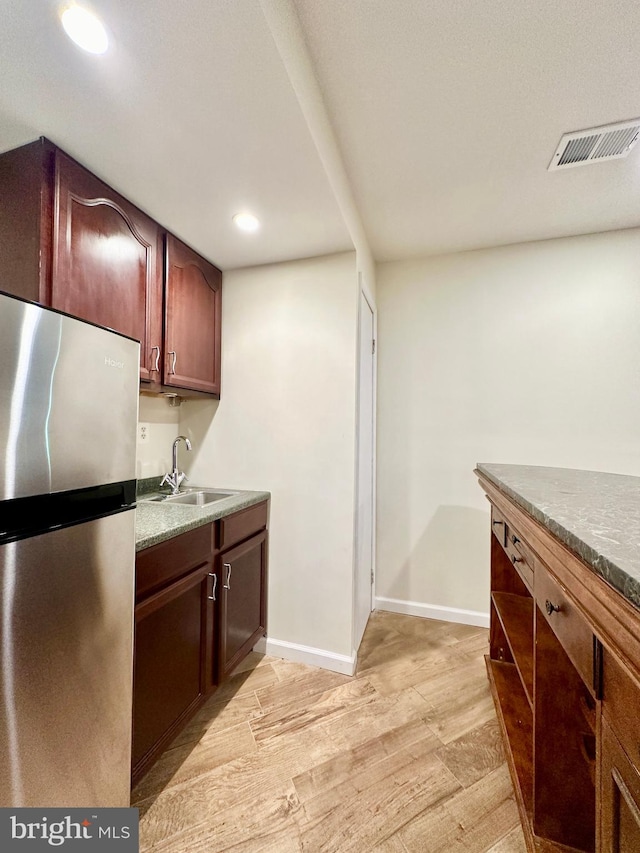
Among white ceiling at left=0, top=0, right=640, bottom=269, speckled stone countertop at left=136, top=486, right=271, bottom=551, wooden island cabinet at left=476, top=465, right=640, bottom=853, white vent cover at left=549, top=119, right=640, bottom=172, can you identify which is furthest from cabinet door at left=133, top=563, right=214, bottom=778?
white vent cover at left=549, top=119, right=640, bottom=172

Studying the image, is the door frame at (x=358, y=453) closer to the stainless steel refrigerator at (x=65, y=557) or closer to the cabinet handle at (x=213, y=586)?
the cabinet handle at (x=213, y=586)

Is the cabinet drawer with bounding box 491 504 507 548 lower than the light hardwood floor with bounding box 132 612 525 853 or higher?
higher

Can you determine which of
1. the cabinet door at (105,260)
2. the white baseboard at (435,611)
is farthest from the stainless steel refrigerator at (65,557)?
the white baseboard at (435,611)

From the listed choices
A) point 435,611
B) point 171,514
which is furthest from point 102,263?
point 435,611

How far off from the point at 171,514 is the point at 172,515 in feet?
0.07

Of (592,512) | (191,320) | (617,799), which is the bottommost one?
(617,799)

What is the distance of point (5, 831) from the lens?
0.74m

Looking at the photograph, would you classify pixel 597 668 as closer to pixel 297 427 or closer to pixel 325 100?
pixel 297 427

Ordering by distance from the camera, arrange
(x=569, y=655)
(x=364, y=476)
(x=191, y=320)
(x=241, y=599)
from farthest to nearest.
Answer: (x=364, y=476), (x=191, y=320), (x=241, y=599), (x=569, y=655)

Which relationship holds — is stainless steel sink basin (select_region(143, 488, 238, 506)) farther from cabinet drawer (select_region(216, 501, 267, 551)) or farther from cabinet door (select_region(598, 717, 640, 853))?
cabinet door (select_region(598, 717, 640, 853))

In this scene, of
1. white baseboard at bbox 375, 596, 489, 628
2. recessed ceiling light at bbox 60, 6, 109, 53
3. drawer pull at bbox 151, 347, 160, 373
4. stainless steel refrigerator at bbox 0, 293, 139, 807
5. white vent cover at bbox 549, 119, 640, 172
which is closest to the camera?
stainless steel refrigerator at bbox 0, 293, 139, 807

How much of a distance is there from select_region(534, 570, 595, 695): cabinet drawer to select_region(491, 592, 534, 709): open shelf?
457mm

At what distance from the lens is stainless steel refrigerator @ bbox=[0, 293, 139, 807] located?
0.74m

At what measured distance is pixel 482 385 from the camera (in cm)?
245
